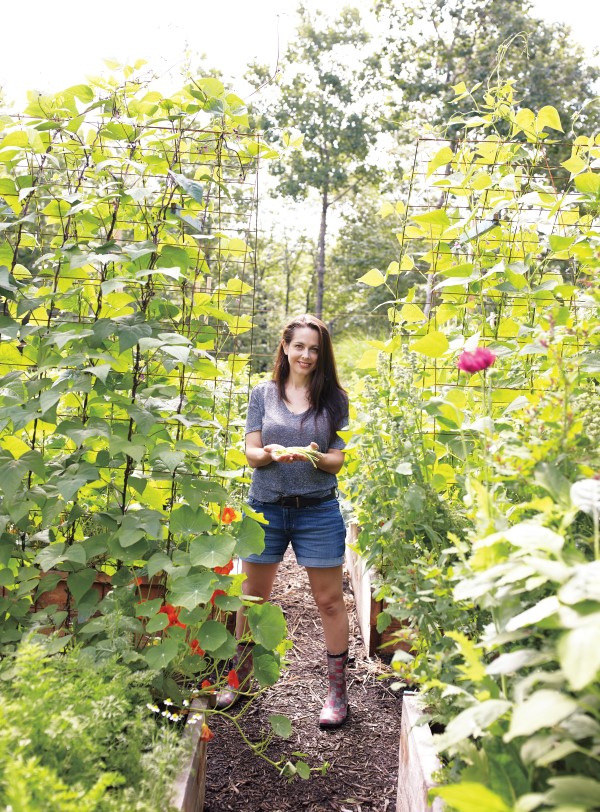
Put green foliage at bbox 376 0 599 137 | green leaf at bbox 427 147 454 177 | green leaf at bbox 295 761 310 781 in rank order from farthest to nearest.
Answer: green foliage at bbox 376 0 599 137, green leaf at bbox 427 147 454 177, green leaf at bbox 295 761 310 781

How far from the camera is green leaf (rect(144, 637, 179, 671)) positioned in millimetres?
1687

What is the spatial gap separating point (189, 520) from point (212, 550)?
0.40ft

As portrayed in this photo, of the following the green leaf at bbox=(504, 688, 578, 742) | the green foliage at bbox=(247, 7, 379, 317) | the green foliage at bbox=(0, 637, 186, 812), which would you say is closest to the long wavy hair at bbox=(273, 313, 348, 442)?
the green foliage at bbox=(0, 637, 186, 812)

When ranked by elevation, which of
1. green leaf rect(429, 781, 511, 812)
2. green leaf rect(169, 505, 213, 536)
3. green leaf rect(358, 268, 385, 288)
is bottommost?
green leaf rect(169, 505, 213, 536)

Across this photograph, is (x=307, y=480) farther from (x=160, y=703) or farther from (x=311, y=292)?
(x=311, y=292)

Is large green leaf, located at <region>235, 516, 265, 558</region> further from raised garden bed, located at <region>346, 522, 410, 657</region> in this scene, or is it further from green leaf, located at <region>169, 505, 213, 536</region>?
raised garden bed, located at <region>346, 522, 410, 657</region>

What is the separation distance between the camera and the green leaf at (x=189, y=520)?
1.84 meters

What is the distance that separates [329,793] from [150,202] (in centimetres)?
196

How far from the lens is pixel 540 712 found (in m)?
0.79

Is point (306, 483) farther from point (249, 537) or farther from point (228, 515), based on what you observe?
point (249, 537)

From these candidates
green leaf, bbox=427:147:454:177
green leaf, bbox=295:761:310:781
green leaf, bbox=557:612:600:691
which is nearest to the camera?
green leaf, bbox=557:612:600:691

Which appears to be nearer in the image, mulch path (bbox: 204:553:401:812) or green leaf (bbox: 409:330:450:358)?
green leaf (bbox: 409:330:450:358)

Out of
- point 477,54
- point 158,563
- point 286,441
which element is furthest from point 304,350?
point 477,54

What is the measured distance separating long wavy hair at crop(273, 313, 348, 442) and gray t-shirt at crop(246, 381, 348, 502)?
0.03 m
